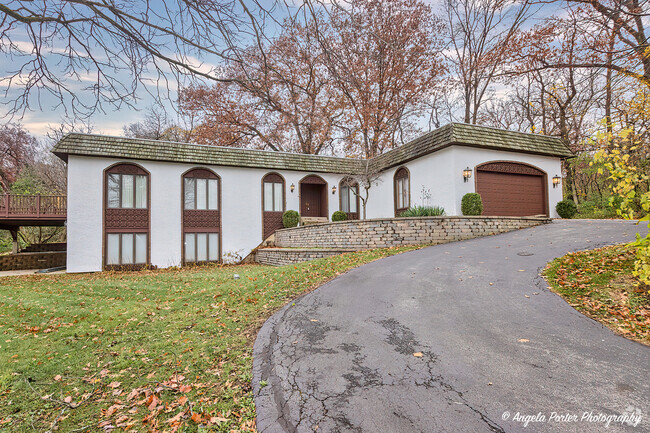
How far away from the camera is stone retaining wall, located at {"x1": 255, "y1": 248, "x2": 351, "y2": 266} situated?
13.4 meters

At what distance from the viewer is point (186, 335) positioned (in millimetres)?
4758

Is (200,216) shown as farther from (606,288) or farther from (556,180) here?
(556,180)

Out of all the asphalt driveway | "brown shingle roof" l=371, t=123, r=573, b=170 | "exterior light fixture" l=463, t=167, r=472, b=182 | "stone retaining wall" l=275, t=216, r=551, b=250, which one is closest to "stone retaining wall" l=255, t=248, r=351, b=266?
"stone retaining wall" l=275, t=216, r=551, b=250

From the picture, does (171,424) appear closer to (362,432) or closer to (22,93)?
(362,432)

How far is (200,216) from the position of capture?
1697 centimetres

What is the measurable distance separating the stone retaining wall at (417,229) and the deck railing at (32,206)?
15.6 m

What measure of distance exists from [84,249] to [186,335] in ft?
44.6

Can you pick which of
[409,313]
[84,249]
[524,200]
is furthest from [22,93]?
[524,200]

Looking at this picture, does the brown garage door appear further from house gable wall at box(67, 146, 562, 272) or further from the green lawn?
the green lawn

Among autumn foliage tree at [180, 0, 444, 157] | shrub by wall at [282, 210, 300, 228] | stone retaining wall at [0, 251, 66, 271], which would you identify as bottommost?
stone retaining wall at [0, 251, 66, 271]

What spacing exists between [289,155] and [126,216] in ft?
30.0

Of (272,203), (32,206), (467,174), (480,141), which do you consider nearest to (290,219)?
(272,203)

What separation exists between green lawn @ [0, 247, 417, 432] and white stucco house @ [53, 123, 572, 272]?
8590mm

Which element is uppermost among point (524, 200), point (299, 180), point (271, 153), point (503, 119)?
point (503, 119)
